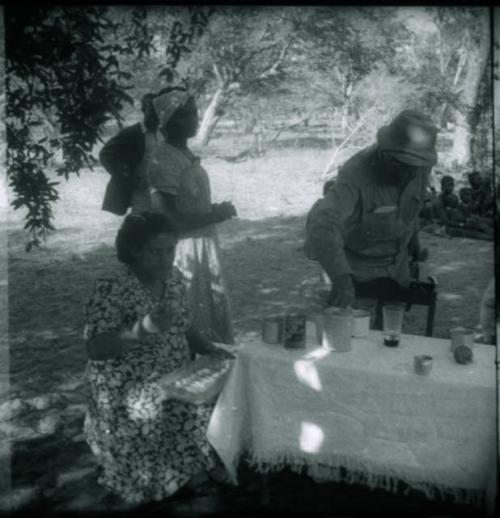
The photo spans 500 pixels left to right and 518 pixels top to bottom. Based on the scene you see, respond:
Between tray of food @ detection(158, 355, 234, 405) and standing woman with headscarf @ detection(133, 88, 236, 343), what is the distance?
0.91 metres

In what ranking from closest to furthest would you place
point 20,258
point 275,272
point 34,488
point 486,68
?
point 34,488, point 486,68, point 275,272, point 20,258

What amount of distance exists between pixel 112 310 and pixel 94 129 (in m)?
1.35

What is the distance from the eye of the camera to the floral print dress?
8.45ft

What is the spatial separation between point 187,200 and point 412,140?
4.08ft

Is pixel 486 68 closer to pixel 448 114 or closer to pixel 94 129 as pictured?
pixel 448 114

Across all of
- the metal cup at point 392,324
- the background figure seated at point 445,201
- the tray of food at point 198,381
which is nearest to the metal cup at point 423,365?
the metal cup at point 392,324

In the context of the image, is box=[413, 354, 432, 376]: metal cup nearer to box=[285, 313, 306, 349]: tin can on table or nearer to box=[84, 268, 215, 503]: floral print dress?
box=[285, 313, 306, 349]: tin can on table

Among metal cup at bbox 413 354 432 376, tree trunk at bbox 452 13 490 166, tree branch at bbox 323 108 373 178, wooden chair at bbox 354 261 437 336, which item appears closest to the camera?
metal cup at bbox 413 354 432 376

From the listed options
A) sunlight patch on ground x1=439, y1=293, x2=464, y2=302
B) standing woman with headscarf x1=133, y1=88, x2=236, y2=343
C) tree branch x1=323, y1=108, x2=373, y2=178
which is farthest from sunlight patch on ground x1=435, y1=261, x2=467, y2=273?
standing woman with headscarf x1=133, y1=88, x2=236, y2=343

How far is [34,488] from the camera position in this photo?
294cm

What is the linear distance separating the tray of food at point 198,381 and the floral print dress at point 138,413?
71 mm

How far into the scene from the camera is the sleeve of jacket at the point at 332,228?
115 inches

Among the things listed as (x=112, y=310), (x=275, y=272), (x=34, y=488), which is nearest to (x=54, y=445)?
(x=34, y=488)

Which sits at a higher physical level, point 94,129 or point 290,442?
point 94,129
